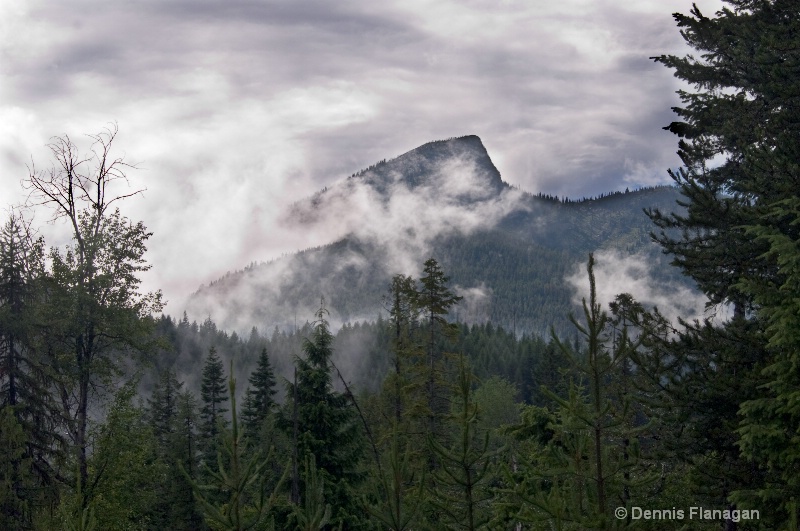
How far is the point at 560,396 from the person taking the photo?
15.0 metres

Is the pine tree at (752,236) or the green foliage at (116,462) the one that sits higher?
the pine tree at (752,236)

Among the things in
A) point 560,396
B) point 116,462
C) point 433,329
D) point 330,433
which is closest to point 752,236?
point 560,396

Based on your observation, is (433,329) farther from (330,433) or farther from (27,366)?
(27,366)

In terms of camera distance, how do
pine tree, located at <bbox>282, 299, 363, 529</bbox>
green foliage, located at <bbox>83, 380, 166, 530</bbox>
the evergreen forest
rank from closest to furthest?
the evergreen forest, pine tree, located at <bbox>282, 299, 363, 529</bbox>, green foliage, located at <bbox>83, 380, 166, 530</bbox>

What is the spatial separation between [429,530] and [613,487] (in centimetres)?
243

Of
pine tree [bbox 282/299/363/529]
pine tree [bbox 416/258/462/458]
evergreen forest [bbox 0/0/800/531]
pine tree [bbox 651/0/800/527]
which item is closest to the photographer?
evergreen forest [bbox 0/0/800/531]

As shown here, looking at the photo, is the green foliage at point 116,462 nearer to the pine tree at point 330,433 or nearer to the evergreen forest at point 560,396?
the evergreen forest at point 560,396

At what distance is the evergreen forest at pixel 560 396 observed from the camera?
6.74 metres

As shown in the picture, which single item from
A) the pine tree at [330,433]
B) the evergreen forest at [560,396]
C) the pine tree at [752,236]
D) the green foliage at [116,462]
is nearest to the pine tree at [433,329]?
the evergreen forest at [560,396]

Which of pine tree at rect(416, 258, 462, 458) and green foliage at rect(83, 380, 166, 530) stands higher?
pine tree at rect(416, 258, 462, 458)

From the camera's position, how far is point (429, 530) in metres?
7.92

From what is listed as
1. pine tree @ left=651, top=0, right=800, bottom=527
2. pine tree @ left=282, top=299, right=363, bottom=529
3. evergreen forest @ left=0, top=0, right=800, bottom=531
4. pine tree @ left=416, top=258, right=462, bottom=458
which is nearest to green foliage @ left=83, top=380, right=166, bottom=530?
evergreen forest @ left=0, top=0, right=800, bottom=531

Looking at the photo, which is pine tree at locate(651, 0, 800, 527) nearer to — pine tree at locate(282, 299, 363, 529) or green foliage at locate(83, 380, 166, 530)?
pine tree at locate(282, 299, 363, 529)

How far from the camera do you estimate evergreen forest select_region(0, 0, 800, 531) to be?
6.74 metres
